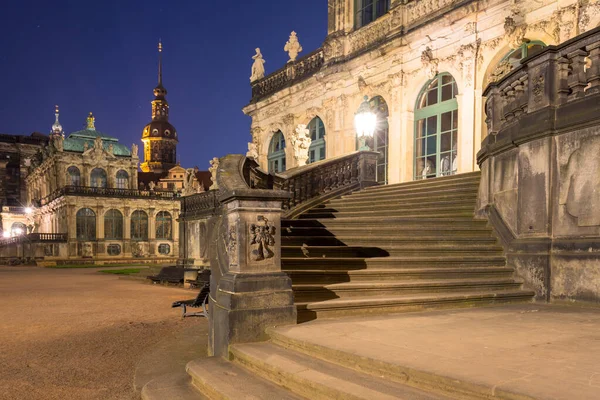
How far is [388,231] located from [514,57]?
10.6 meters

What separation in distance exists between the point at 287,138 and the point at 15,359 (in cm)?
2142

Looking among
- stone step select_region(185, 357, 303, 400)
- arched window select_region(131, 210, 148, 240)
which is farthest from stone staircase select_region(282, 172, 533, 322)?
arched window select_region(131, 210, 148, 240)

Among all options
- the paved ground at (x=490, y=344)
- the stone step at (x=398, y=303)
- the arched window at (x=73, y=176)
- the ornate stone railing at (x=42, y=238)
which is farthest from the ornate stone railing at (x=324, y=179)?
the arched window at (x=73, y=176)

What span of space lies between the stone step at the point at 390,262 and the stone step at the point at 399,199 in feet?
9.07

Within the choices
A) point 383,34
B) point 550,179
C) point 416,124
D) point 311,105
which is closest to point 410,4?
point 383,34

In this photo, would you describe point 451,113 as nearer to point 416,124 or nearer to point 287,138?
point 416,124

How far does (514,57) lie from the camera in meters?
15.5

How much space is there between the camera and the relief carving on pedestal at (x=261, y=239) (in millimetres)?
5230

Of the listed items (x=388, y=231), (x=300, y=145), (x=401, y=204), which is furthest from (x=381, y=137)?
(x=388, y=231)

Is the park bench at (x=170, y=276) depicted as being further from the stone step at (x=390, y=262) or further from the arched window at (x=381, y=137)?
the stone step at (x=390, y=262)

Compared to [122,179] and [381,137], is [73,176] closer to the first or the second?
[122,179]

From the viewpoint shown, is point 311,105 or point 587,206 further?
point 311,105

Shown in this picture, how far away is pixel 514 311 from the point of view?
20.2 feet

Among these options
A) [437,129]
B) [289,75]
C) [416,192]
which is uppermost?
[289,75]
